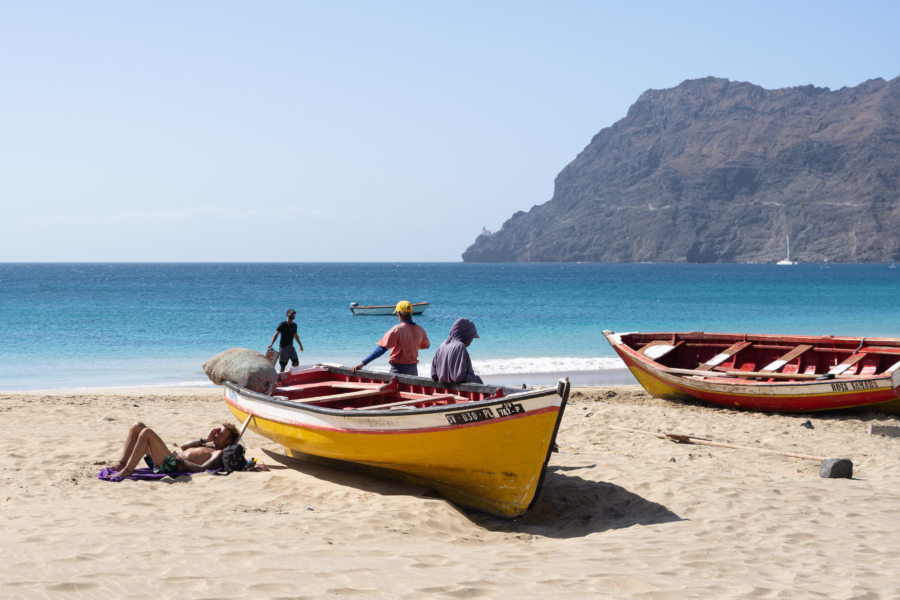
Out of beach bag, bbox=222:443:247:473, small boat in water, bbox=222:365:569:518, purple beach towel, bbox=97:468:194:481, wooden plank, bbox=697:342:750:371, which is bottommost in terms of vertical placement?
purple beach towel, bbox=97:468:194:481

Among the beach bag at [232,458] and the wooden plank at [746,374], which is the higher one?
the wooden plank at [746,374]

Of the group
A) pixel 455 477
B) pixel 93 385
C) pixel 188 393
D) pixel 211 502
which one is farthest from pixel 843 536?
pixel 93 385

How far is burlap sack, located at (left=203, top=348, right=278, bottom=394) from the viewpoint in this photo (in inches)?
407

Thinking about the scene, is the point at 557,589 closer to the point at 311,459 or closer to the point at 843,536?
the point at 843,536

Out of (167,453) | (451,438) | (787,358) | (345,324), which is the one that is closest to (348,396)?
(167,453)

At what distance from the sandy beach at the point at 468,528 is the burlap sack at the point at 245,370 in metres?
0.96

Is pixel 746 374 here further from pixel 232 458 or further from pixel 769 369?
pixel 232 458

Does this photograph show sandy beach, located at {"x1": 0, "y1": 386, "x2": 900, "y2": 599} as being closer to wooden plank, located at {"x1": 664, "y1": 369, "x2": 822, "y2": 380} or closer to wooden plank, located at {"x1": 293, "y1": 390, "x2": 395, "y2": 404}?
wooden plank, located at {"x1": 293, "y1": 390, "x2": 395, "y2": 404}

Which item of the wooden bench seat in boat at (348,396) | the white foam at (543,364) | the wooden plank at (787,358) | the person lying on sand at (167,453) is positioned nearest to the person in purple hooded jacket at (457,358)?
the wooden bench seat in boat at (348,396)

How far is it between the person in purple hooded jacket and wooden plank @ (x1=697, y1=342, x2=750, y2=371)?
777cm

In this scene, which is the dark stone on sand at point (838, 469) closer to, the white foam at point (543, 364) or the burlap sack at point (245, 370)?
the burlap sack at point (245, 370)

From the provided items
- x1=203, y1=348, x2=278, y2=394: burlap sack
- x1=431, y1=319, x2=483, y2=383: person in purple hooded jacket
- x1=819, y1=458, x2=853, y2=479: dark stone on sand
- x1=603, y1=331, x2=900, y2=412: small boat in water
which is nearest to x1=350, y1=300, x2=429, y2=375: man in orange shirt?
x1=431, y1=319, x2=483, y2=383: person in purple hooded jacket

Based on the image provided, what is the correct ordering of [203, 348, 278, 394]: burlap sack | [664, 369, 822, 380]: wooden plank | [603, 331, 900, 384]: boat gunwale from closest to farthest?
1. [203, 348, 278, 394]: burlap sack
2. [603, 331, 900, 384]: boat gunwale
3. [664, 369, 822, 380]: wooden plank

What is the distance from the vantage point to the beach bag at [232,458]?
9047mm
